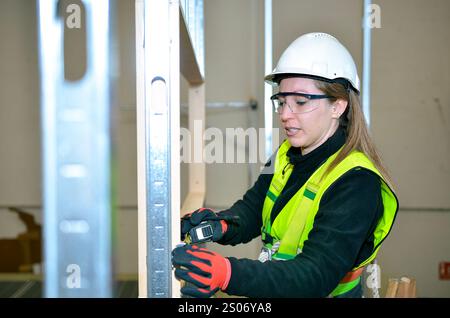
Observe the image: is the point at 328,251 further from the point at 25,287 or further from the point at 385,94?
the point at 25,287

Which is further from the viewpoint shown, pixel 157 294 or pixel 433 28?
pixel 433 28

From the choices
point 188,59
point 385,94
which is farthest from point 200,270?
point 385,94

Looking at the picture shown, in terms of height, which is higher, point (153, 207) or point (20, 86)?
point (20, 86)

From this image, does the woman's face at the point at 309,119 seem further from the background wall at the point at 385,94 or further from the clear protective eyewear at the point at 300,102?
the background wall at the point at 385,94

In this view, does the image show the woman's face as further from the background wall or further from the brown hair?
the background wall

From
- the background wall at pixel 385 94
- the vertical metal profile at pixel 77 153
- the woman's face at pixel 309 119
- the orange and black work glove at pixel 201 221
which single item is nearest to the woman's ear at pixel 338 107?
the woman's face at pixel 309 119

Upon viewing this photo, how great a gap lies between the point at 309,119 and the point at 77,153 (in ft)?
3.30

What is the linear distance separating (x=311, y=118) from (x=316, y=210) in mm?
300

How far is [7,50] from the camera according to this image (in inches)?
144

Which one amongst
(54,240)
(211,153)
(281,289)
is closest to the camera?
(54,240)

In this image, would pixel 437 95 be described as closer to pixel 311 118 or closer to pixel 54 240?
pixel 311 118

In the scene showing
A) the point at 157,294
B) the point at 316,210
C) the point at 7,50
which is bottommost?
the point at 157,294

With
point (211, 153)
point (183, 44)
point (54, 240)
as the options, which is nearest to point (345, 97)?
point (183, 44)

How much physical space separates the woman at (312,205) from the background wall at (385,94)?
6.02 feet
